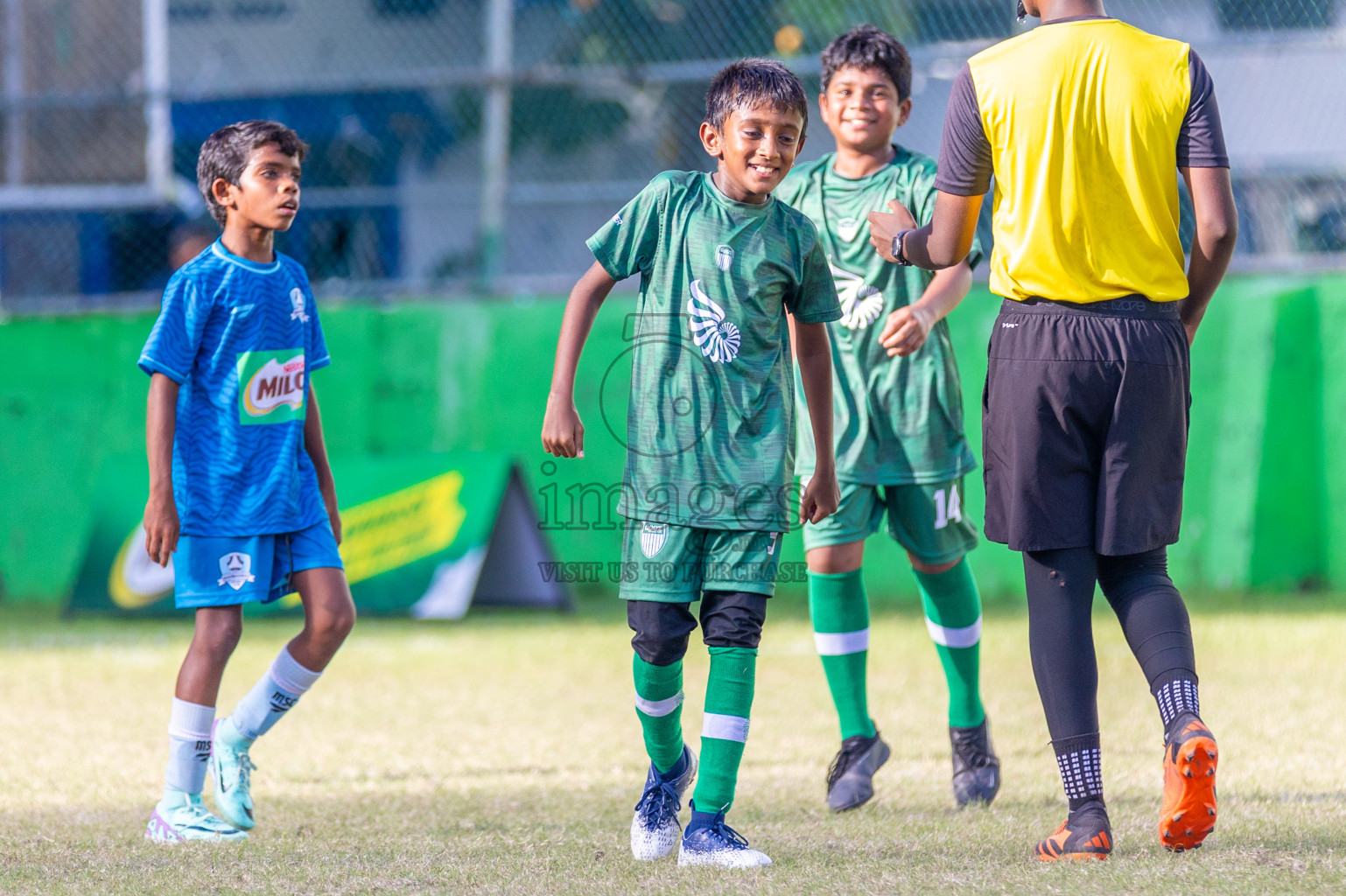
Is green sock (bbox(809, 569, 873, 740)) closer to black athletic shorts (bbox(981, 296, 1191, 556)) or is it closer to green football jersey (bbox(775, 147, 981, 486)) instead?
green football jersey (bbox(775, 147, 981, 486))

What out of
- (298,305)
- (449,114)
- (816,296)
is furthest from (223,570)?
(449,114)

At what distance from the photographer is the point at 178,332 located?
3443mm

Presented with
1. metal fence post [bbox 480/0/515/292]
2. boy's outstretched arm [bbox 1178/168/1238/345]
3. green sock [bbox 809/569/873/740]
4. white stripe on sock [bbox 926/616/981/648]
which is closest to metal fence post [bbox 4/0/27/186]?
metal fence post [bbox 480/0/515/292]

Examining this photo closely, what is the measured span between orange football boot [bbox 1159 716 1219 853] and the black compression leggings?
22cm

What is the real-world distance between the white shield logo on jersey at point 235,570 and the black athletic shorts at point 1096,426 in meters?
1.78

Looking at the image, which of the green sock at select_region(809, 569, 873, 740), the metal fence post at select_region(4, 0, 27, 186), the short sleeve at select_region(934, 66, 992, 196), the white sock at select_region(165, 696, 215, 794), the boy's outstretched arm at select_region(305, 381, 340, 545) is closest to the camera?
the short sleeve at select_region(934, 66, 992, 196)

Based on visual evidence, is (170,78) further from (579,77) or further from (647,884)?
(647,884)

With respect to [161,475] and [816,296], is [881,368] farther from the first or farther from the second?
[161,475]

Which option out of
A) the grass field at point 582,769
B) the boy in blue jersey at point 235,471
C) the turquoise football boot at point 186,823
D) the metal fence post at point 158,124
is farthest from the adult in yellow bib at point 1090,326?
the metal fence post at point 158,124

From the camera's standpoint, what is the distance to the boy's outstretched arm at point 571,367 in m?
3.02

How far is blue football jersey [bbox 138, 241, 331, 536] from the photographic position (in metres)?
3.46

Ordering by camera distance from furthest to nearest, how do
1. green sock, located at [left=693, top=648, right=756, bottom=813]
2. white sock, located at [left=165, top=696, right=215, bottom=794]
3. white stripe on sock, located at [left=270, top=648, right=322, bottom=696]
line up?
white stripe on sock, located at [left=270, top=648, right=322, bottom=696] → white sock, located at [left=165, top=696, right=215, bottom=794] → green sock, located at [left=693, top=648, right=756, bottom=813]

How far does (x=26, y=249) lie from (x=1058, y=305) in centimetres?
793

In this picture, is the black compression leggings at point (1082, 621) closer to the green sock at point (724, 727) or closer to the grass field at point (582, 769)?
the grass field at point (582, 769)
